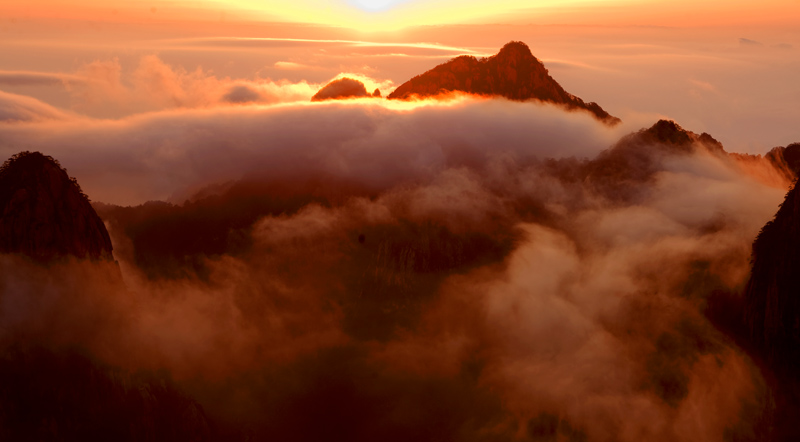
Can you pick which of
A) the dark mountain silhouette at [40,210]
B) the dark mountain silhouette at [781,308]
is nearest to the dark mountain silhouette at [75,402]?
the dark mountain silhouette at [40,210]

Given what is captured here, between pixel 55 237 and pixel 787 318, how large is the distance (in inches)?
6470

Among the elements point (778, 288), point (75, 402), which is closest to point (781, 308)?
point (778, 288)

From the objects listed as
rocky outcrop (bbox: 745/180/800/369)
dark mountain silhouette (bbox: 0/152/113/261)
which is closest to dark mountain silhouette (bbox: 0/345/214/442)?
dark mountain silhouette (bbox: 0/152/113/261)

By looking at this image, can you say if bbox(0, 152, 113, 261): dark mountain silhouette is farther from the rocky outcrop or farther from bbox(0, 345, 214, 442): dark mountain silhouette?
the rocky outcrop

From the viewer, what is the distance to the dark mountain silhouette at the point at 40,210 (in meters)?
137

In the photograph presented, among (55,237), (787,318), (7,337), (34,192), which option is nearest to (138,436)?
(7,337)

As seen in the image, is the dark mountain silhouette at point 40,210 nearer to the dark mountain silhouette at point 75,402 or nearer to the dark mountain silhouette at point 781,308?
the dark mountain silhouette at point 75,402

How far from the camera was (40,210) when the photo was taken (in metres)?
139

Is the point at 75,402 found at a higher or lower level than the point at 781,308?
lower

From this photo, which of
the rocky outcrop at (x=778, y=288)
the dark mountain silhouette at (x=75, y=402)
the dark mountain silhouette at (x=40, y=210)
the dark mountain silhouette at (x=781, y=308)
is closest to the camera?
the dark mountain silhouette at (x=75, y=402)

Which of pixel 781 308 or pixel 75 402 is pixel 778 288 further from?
pixel 75 402

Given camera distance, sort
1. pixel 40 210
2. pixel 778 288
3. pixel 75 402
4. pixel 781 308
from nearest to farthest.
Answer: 1. pixel 75 402
2. pixel 40 210
3. pixel 778 288
4. pixel 781 308

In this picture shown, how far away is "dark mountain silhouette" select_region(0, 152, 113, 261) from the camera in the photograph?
137 m

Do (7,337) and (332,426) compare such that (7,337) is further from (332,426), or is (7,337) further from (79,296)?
(332,426)
